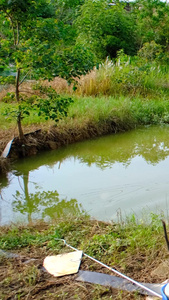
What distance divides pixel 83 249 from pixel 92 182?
1.96m

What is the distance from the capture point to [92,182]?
15.2 ft

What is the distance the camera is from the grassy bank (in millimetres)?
2238

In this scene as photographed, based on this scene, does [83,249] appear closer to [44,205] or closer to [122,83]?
[44,205]

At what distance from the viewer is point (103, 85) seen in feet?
30.5

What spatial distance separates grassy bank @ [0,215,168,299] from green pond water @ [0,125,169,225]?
1.14ft

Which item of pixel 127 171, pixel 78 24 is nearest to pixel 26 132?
pixel 127 171

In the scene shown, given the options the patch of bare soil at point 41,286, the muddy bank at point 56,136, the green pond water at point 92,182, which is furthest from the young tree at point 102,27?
the patch of bare soil at point 41,286

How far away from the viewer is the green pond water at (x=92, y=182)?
12.3 ft

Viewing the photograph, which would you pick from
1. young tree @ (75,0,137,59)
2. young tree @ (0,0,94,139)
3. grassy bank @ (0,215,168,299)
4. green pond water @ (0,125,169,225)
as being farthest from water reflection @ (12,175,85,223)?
young tree @ (75,0,137,59)

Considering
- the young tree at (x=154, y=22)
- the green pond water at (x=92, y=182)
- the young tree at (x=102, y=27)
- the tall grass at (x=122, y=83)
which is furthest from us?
the young tree at (x=154, y=22)

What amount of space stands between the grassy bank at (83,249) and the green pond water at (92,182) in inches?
13.7

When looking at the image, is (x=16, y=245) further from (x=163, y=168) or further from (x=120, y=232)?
(x=163, y=168)

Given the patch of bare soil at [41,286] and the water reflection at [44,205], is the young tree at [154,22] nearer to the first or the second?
the water reflection at [44,205]

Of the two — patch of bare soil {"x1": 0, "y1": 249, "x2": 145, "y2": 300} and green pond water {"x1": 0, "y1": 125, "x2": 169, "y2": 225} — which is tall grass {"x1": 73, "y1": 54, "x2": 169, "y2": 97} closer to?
green pond water {"x1": 0, "y1": 125, "x2": 169, "y2": 225}
